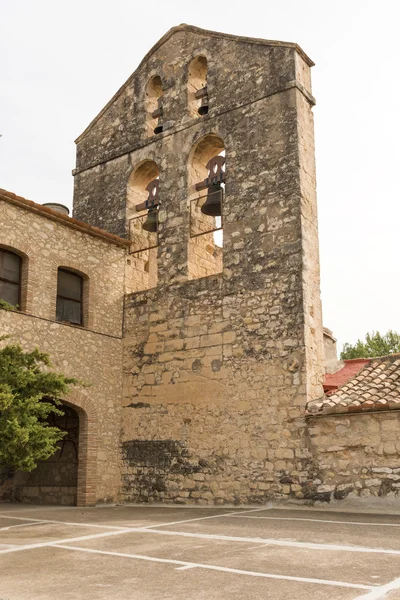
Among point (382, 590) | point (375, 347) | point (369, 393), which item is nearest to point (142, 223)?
point (369, 393)

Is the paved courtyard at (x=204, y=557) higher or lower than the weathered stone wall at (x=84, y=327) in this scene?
lower

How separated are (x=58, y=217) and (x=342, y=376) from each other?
263 inches

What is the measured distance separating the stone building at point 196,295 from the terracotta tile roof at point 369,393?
16.4 inches

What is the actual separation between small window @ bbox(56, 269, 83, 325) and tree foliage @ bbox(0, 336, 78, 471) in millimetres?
3785

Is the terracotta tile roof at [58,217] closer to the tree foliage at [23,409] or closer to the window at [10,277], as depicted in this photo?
the window at [10,277]

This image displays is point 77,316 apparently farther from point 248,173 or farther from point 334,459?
point 334,459

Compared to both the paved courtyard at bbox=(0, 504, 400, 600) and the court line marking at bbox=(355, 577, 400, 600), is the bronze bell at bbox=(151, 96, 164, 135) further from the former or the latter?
the court line marking at bbox=(355, 577, 400, 600)

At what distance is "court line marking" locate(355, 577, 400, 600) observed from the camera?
4.00m

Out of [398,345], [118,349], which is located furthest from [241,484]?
[398,345]

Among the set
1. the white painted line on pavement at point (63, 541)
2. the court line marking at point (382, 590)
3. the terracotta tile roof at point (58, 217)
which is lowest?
the white painted line on pavement at point (63, 541)

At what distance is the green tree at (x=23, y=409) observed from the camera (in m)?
7.77

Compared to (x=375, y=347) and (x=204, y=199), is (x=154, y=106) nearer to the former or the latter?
(x=204, y=199)

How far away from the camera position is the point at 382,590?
4.20 meters

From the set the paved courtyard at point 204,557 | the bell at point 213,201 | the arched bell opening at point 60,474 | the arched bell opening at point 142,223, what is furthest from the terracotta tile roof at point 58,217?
the paved courtyard at point 204,557
